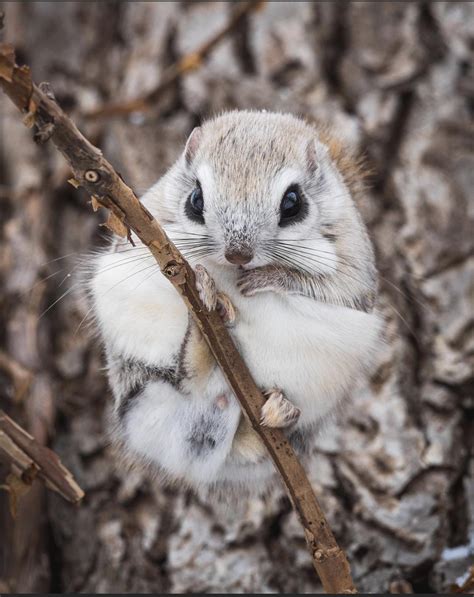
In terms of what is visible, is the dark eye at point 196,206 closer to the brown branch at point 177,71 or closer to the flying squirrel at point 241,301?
the flying squirrel at point 241,301

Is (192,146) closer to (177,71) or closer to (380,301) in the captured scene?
(380,301)

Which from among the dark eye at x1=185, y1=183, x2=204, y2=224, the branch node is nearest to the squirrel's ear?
the dark eye at x1=185, y1=183, x2=204, y2=224

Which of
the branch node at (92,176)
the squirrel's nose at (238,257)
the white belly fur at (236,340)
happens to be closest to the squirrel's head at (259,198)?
the squirrel's nose at (238,257)

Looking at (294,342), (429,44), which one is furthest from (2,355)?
(429,44)

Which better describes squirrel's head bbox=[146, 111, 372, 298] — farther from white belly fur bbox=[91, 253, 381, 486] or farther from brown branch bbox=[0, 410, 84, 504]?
brown branch bbox=[0, 410, 84, 504]

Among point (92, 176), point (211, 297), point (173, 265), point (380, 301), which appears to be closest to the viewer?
point (92, 176)

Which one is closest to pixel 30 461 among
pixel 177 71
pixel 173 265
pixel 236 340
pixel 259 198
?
pixel 236 340

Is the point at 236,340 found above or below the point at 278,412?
above
